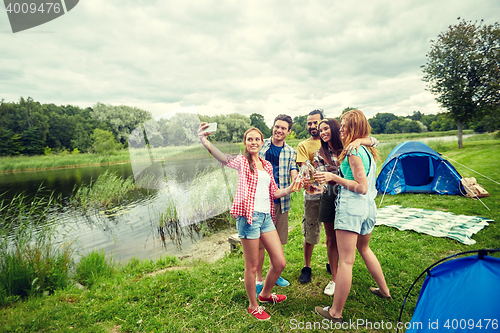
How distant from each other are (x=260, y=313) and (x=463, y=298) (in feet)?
5.87

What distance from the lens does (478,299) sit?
1.37 metres

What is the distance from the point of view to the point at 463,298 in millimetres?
1446

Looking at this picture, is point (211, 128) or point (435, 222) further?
point (435, 222)

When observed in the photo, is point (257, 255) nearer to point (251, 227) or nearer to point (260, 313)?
point (251, 227)

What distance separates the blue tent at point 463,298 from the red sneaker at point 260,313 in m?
1.35

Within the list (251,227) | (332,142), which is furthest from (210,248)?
(332,142)

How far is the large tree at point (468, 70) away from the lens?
14023 millimetres

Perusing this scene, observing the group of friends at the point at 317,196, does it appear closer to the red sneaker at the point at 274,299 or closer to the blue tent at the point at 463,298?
the red sneaker at the point at 274,299

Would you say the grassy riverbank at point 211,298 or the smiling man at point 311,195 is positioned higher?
the smiling man at point 311,195

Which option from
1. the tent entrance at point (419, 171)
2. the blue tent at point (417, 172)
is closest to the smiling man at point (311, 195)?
the blue tent at point (417, 172)

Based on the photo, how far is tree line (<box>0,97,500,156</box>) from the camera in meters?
4.45

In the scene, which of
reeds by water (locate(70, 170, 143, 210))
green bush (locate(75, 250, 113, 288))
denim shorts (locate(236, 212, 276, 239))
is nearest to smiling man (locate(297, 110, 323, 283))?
denim shorts (locate(236, 212, 276, 239))

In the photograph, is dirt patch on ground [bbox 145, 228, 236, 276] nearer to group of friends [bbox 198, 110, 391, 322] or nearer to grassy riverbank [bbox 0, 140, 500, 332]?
grassy riverbank [bbox 0, 140, 500, 332]

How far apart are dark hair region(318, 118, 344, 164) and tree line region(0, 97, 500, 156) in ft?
7.60
